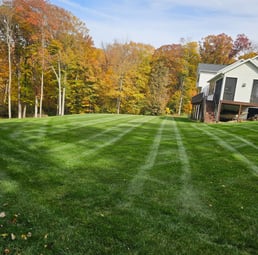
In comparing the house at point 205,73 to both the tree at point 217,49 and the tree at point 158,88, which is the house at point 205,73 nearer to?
the tree at point 158,88

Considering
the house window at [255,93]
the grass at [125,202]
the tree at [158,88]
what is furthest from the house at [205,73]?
the grass at [125,202]

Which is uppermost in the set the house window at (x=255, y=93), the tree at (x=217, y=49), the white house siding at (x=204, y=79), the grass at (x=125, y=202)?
the tree at (x=217, y=49)

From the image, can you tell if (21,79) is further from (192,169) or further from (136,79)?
(192,169)

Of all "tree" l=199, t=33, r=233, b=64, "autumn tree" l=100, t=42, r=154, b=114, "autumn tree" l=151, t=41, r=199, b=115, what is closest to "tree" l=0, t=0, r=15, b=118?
"autumn tree" l=100, t=42, r=154, b=114

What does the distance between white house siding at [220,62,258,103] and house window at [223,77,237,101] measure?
235 millimetres

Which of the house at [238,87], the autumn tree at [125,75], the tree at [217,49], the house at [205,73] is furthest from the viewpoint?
the tree at [217,49]

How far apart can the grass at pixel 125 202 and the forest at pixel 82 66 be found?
15281 mm

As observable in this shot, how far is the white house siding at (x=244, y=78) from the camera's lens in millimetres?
17109

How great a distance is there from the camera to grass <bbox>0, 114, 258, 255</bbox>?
247cm

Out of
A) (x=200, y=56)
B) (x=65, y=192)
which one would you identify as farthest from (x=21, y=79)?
(x=200, y=56)

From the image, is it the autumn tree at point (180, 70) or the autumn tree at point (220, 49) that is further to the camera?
the autumn tree at point (220, 49)

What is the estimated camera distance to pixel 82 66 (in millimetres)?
24875

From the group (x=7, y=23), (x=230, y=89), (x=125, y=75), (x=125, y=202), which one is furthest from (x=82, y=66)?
(x=125, y=202)

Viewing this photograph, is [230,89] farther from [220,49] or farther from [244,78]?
[220,49]
